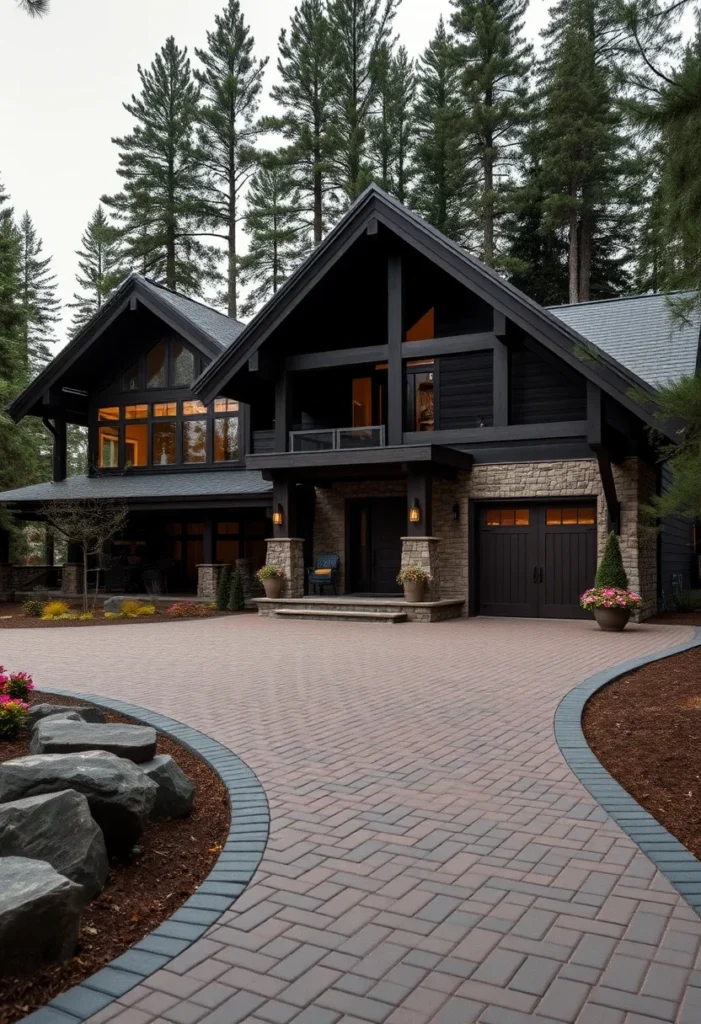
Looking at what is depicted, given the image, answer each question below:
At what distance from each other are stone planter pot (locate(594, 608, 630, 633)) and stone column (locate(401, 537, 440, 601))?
3.27 m

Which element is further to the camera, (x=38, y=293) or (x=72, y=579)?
(x=38, y=293)

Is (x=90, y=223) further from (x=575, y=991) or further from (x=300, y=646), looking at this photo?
(x=575, y=991)

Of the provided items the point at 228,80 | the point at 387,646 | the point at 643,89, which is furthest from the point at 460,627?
the point at 228,80

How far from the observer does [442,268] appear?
1584 centimetres

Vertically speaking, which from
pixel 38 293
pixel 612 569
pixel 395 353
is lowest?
pixel 612 569

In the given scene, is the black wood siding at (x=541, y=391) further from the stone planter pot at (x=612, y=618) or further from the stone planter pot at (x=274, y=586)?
the stone planter pot at (x=274, y=586)

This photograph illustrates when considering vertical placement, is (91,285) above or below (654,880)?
above

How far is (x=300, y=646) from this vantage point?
11.7 m

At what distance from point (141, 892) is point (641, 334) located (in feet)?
51.8

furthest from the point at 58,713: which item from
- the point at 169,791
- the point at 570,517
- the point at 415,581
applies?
the point at 570,517

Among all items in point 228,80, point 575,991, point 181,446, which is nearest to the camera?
point 575,991

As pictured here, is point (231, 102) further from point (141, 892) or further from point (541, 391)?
point (141, 892)

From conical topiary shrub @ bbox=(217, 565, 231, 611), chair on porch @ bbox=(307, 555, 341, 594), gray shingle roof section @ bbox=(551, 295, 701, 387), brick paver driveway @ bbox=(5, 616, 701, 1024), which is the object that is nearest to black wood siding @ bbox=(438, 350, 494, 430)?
gray shingle roof section @ bbox=(551, 295, 701, 387)

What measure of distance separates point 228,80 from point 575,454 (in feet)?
77.9
